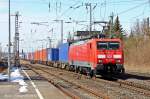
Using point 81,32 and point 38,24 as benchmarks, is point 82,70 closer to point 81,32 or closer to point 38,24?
point 81,32

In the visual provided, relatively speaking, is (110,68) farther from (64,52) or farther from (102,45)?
(64,52)

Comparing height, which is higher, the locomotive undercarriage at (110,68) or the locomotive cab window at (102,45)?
the locomotive cab window at (102,45)

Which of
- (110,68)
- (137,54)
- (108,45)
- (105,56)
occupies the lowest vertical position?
(110,68)

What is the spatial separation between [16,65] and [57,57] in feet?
26.7

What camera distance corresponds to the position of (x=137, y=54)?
234 feet

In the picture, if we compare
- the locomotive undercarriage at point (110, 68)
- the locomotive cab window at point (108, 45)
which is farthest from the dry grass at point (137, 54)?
the locomotive undercarriage at point (110, 68)

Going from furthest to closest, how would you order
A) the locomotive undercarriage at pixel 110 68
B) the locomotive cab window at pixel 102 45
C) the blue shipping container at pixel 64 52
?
the blue shipping container at pixel 64 52
the locomotive cab window at pixel 102 45
the locomotive undercarriage at pixel 110 68

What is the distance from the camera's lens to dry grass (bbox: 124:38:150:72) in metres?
66.3

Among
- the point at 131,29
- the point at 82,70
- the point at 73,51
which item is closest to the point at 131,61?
the point at 73,51

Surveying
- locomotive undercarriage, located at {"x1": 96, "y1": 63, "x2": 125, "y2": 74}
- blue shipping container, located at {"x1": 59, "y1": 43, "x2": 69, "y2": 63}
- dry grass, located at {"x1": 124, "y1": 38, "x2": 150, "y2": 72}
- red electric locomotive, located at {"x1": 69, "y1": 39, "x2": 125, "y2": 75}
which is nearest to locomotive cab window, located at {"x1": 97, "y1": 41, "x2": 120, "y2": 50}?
red electric locomotive, located at {"x1": 69, "y1": 39, "x2": 125, "y2": 75}

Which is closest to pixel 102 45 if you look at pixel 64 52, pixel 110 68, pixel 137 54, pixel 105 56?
pixel 105 56

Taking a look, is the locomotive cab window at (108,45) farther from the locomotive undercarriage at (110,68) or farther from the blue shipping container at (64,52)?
the blue shipping container at (64,52)

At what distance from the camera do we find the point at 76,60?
44906 millimetres

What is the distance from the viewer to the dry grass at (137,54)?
66312 mm
